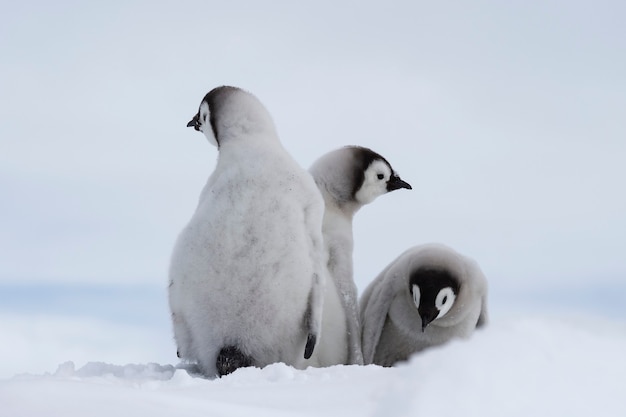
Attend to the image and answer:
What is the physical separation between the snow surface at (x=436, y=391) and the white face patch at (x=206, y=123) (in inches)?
72.0

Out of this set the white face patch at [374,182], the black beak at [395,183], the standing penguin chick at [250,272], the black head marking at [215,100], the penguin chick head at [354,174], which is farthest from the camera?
the black beak at [395,183]

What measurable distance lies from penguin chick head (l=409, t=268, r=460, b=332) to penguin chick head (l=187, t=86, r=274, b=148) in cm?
114

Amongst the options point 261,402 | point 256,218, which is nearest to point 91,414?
point 261,402

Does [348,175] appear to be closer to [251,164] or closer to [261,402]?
[251,164]

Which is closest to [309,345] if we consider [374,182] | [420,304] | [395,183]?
[420,304]

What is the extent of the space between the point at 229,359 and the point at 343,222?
1346 mm

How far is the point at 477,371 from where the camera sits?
2150 mm

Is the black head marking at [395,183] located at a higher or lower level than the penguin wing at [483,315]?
higher

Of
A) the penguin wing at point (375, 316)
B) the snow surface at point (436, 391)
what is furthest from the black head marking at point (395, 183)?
the snow surface at point (436, 391)

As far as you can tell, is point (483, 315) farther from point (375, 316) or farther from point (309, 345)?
point (309, 345)

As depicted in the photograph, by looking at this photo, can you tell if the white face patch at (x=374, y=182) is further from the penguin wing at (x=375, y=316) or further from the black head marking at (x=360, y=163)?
the penguin wing at (x=375, y=316)

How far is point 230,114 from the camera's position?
13.3 ft

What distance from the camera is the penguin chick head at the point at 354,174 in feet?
15.7

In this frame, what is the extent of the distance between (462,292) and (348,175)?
853 mm
